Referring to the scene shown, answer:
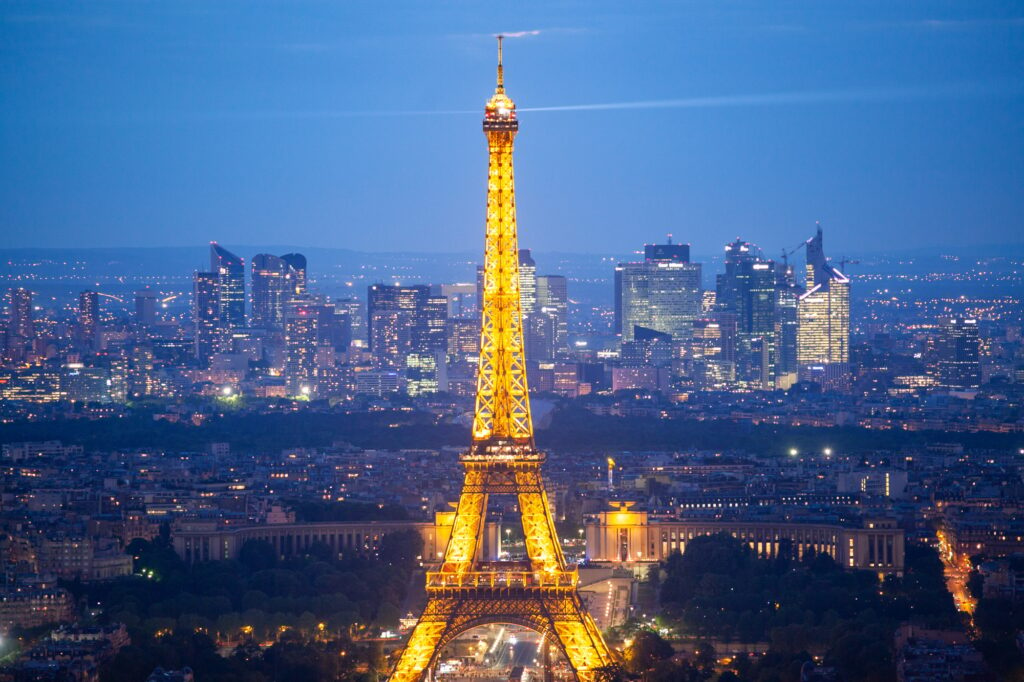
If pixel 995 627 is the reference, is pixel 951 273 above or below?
above

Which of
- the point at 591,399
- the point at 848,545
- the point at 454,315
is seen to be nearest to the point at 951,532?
the point at 848,545

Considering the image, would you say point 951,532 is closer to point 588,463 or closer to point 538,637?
point 538,637

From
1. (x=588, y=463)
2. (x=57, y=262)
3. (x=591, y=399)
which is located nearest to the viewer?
(x=588, y=463)

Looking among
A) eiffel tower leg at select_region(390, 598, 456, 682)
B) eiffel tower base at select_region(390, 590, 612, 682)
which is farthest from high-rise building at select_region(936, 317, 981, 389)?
eiffel tower leg at select_region(390, 598, 456, 682)

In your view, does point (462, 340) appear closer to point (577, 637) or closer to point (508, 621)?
point (508, 621)

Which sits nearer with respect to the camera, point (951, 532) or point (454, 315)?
point (951, 532)

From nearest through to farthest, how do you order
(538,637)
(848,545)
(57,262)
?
(538,637)
(848,545)
(57,262)

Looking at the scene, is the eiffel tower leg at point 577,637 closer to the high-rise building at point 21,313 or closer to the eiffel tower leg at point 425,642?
the eiffel tower leg at point 425,642

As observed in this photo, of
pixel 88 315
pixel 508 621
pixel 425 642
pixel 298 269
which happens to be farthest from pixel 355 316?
pixel 425 642
